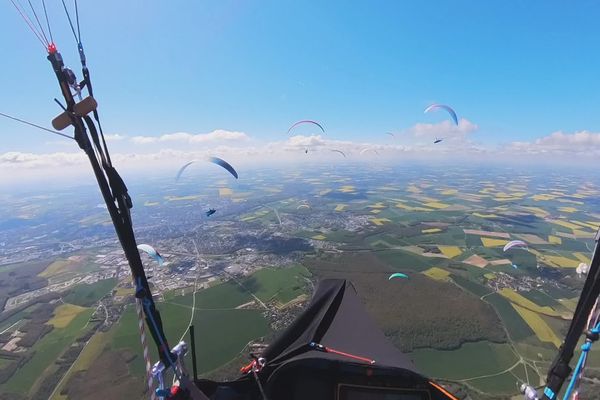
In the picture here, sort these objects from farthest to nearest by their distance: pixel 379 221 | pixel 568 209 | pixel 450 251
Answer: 1. pixel 568 209
2. pixel 379 221
3. pixel 450 251

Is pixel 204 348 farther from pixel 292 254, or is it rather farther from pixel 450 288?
pixel 450 288

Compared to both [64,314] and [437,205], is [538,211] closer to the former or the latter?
[437,205]

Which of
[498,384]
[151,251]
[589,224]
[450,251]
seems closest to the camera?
[151,251]

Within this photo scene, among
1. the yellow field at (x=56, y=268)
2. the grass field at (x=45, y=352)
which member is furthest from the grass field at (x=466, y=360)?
the yellow field at (x=56, y=268)

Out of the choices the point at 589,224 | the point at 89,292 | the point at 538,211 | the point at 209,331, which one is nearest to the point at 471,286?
the point at 209,331

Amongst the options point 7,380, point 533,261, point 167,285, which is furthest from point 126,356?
point 533,261

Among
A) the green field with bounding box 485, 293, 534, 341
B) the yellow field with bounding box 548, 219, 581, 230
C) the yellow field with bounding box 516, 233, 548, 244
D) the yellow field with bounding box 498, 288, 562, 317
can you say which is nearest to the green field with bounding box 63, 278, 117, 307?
the green field with bounding box 485, 293, 534, 341

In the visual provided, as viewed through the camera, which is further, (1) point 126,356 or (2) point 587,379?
(1) point 126,356
